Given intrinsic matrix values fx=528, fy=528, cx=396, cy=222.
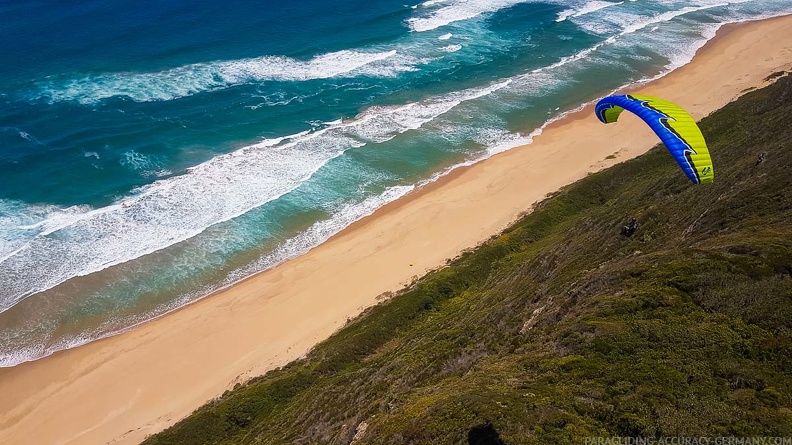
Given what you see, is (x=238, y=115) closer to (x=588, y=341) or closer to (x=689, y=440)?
(x=588, y=341)

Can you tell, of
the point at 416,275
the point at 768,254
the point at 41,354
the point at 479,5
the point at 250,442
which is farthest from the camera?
the point at 479,5

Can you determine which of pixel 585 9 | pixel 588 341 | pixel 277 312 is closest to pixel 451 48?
pixel 585 9

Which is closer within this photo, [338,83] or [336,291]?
[336,291]

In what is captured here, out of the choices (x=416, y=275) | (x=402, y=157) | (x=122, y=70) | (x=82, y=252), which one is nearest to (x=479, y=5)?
(x=402, y=157)

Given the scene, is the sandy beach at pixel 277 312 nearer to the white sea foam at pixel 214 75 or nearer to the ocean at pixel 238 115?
the ocean at pixel 238 115

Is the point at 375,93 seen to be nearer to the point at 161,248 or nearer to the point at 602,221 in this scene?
the point at 161,248

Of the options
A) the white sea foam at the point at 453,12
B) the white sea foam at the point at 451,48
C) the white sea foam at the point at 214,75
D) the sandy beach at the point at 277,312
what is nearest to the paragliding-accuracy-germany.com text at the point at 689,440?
the sandy beach at the point at 277,312

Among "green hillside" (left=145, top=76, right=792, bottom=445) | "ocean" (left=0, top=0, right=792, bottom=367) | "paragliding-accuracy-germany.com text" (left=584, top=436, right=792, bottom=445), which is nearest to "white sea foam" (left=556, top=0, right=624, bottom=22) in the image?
"ocean" (left=0, top=0, right=792, bottom=367)
